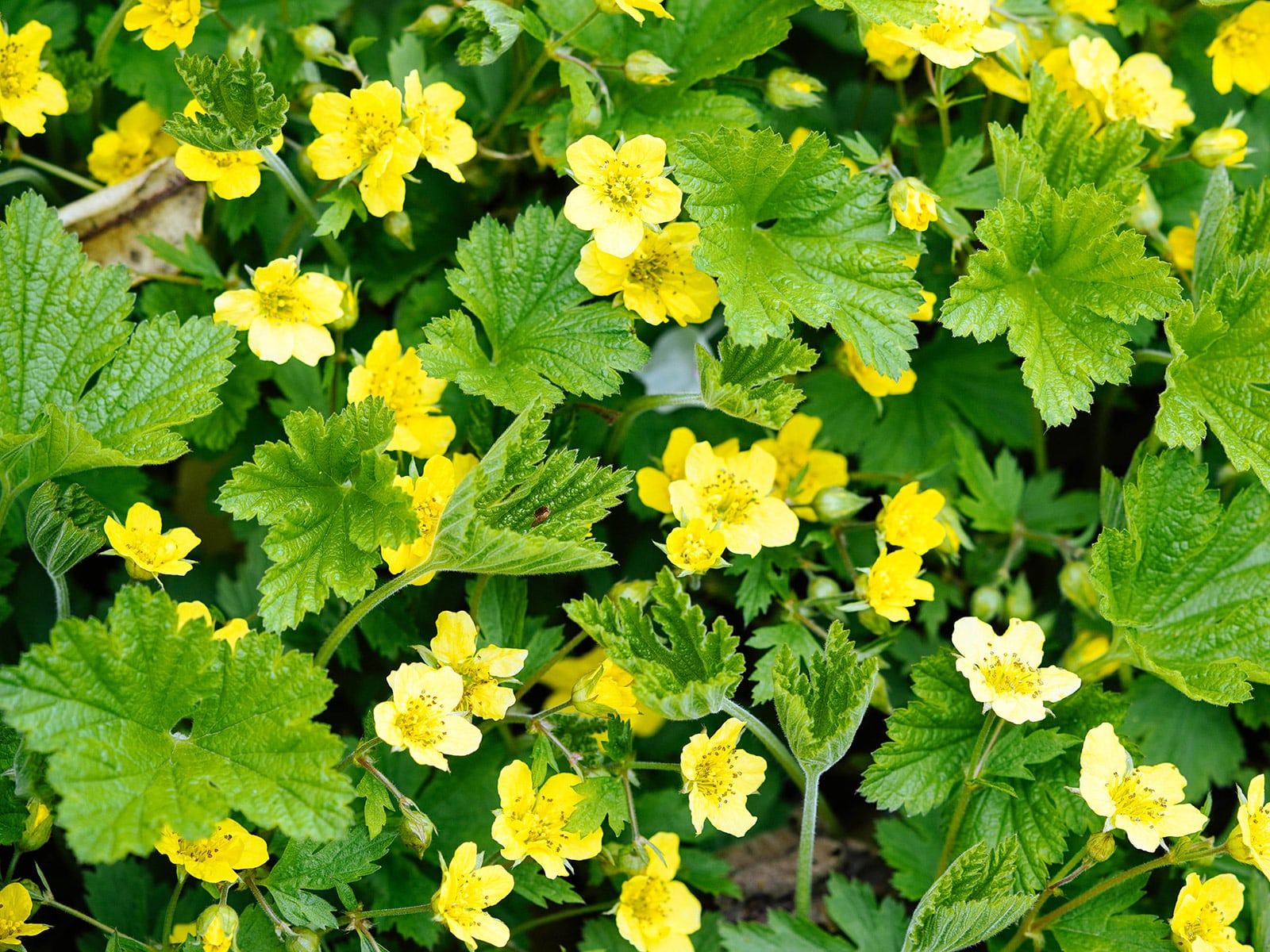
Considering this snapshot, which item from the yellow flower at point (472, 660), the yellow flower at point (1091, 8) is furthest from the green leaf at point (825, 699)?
the yellow flower at point (1091, 8)

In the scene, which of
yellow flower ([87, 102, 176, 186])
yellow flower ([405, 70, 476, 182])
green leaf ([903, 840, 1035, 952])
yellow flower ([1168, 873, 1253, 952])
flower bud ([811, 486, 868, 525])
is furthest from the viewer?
yellow flower ([87, 102, 176, 186])

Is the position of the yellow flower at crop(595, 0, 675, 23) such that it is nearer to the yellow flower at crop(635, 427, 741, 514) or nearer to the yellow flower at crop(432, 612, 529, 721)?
the yellow flower at crop(635, 427, 741, 514)

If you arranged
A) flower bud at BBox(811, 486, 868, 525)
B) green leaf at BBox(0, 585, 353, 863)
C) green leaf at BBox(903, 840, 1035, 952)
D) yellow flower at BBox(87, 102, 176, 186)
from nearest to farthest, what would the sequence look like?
green leaf at BBox(0, 585, 353, 863)
green leaf at BBox(903, 840, 1035, 952)
flower bud at BBox(811, 486, 868, 525)
yellow flower at BBox(87, 102, 176, 186)

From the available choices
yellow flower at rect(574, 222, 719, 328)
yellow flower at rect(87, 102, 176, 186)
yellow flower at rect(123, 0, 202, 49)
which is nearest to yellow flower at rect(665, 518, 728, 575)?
yellow flower at rect(574, 222, 719, 328)

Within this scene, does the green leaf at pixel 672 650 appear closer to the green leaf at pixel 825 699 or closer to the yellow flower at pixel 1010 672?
the green leaf at pixel 825 699

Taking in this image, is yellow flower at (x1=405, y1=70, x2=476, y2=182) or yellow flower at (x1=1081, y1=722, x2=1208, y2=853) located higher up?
yellow flower at (x1=405, y1=70, x2=476, y2=182)

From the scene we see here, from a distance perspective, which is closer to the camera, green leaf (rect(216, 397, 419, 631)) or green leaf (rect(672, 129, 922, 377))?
green leaf (rect(216, 397, 419, 631))

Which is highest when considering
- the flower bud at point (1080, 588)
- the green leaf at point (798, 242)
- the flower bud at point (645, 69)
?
the flower bud at point (645, 69)
